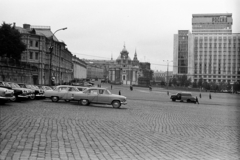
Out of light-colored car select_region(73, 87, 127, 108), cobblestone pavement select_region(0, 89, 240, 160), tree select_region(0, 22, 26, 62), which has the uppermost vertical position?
tree select_region(0, 22, 26, 62)

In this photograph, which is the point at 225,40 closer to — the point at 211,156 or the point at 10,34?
the point at 10,34

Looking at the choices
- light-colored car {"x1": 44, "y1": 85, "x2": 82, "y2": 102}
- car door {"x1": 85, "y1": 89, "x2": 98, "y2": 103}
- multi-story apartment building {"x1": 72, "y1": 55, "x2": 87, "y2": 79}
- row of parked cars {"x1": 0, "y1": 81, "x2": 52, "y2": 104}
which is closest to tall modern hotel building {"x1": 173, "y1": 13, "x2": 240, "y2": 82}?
multi-story apartment building {"x1": 72, "y1": 55, "x2": 87, "y2": 79}

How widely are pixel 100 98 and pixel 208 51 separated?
11741cm

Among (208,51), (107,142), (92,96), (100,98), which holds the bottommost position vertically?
(107,142)

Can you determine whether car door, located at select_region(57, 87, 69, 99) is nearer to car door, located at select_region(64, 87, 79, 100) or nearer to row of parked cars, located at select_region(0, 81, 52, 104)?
car door, located at select_region(64, 87, 79, 100)

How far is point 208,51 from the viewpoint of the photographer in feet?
433

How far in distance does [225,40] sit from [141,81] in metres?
60.1

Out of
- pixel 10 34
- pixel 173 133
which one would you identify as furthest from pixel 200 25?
pixel 173 133

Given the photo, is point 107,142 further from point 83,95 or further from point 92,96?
point 83,95

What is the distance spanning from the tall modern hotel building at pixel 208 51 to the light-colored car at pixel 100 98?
9580 centimetres

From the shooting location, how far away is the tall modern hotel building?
4811 inches

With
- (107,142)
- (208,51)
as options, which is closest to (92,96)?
(107,142)

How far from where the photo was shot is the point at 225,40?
122 meters

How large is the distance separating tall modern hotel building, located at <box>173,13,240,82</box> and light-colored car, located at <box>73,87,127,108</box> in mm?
95797
